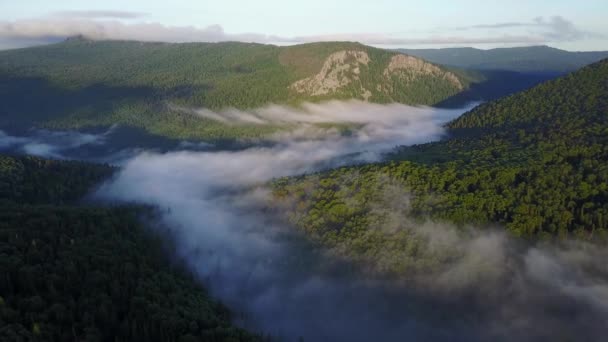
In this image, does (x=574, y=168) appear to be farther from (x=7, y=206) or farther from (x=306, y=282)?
(x=7, y=206)

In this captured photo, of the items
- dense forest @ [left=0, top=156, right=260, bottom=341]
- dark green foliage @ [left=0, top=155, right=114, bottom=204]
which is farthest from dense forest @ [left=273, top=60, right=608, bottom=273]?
dark green foliage @ [left=0, top=155, right=114, bottom=204]

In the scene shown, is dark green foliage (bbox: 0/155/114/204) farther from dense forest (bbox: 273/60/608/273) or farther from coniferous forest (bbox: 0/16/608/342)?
dense forest (bbox: 273/60/608/273)

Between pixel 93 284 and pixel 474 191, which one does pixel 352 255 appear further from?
pixel 93 284

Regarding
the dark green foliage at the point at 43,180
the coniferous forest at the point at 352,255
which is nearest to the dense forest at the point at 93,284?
the coniferous forest at the point at 352,255

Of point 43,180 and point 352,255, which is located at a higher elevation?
point 43,180

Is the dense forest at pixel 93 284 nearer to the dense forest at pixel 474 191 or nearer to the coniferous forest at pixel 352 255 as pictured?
the coniferous forest at pixel 352 255

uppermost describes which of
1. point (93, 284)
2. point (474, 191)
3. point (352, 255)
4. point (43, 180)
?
point (474, 191)

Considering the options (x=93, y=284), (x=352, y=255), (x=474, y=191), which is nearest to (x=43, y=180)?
(x=93, y=284)
